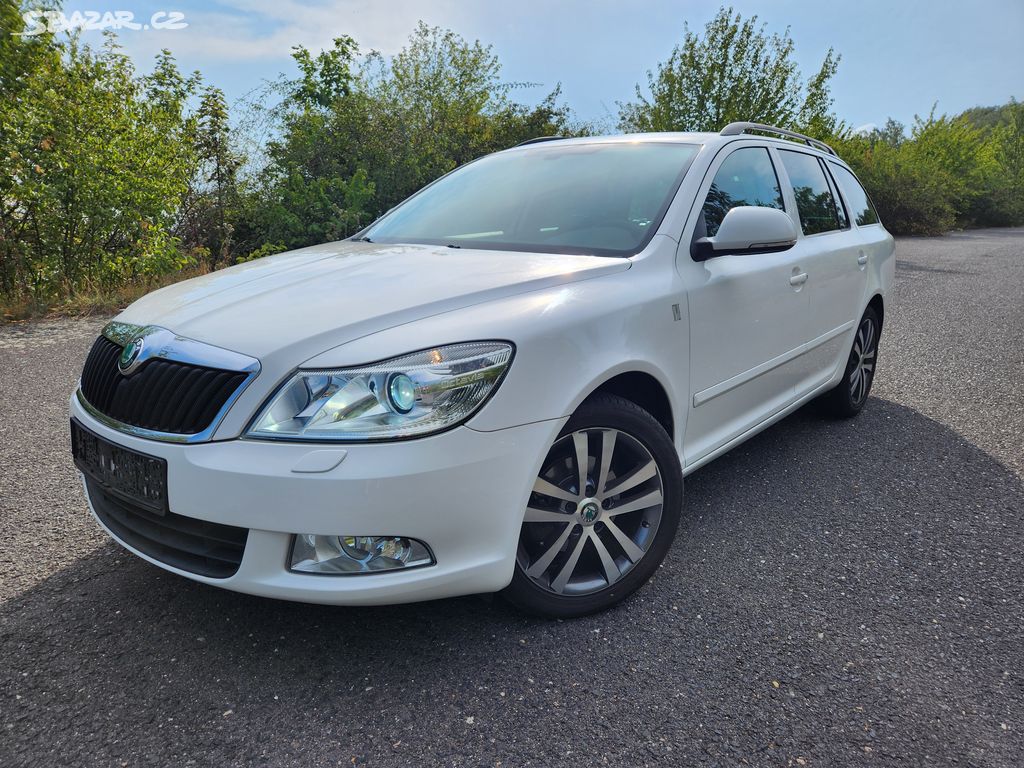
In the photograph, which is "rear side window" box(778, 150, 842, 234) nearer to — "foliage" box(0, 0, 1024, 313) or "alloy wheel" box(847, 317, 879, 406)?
"alloy wheel" box(847, 317, 879, 406)

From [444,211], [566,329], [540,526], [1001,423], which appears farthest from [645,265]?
[1001,423]

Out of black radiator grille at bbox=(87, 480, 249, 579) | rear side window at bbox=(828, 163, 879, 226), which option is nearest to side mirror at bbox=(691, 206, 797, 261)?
black radiator grille at bbox=(87, 480, 249, 579)

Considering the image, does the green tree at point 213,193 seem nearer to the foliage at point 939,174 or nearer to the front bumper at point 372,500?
the front bumper at point 372,500

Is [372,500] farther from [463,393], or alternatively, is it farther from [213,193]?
[213,193]

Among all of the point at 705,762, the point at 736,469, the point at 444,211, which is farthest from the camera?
the point at 736,469

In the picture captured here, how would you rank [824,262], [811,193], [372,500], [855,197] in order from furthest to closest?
1. [855,197]
2. [811,193]
3. [824,262]
4. [372,500]

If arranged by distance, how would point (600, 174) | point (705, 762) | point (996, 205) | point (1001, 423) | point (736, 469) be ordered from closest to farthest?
point (705, 762) < point (600, 174) < point (736, 469) < point (1001, 423) < point (996, 205)

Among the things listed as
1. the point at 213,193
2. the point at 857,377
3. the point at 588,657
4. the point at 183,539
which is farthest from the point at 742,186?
the point at 213,193

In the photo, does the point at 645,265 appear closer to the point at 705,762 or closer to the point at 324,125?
the point at 705,762

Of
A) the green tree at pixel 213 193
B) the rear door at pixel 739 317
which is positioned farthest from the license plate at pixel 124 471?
→ the green tree at pixel 213 193

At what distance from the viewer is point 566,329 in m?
2.19

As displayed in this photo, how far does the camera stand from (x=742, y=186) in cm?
332

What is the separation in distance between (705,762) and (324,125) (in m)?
12.2

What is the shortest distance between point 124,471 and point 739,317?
228 cm
